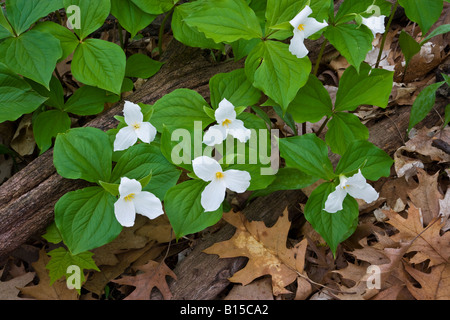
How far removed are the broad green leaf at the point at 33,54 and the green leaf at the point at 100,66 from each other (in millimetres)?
120

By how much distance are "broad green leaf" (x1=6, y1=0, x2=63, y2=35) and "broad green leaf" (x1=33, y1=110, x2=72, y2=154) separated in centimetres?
47

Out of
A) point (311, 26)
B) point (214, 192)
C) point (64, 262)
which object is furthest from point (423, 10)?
point (64, 262)

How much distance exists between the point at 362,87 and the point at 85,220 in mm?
1526

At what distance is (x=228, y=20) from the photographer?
198cm

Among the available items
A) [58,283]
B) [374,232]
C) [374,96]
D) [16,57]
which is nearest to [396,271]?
[374,232]

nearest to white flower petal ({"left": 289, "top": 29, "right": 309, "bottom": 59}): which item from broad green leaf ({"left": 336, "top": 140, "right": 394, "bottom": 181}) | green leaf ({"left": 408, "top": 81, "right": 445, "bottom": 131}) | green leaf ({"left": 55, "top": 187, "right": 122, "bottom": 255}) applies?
broad green leaf ({"left": 336, "top": 140, "right": 394, "bottom": 181})

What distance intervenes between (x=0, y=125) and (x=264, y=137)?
5.88ft

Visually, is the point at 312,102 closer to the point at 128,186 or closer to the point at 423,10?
the point at 423,10

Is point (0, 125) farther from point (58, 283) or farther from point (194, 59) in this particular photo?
point (194, 59)

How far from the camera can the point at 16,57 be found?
2.01 m

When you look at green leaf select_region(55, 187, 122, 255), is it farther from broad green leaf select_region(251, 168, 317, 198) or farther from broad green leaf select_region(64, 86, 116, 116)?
broad green leaf select_region(251, 168, 317, 198)

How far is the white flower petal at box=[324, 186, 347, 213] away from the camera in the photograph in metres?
1.71

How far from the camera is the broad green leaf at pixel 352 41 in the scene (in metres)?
2.02

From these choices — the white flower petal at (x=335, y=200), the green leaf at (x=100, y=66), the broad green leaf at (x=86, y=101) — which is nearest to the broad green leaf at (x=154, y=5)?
the green leaf at (x=100, y=66)
